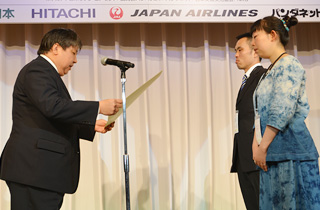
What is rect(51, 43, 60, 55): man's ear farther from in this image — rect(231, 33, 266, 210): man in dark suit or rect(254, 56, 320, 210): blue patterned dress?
rect(231, 33, 266, 210): man in dark suit

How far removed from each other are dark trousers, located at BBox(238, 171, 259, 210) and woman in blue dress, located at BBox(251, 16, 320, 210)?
78 cm

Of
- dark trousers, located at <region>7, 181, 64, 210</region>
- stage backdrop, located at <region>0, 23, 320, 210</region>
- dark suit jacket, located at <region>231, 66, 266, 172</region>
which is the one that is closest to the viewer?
dark trousers, located at <region>7, 181, 64, 210</region>

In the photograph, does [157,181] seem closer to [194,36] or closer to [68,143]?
[194,36]

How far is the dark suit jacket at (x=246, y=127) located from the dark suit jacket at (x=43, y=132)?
107 centimetres

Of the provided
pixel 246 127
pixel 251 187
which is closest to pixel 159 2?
pixel 246 127

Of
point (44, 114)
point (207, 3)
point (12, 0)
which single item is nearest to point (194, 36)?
point (207, 3)

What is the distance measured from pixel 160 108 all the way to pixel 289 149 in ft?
7.42

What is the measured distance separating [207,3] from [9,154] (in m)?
2.17

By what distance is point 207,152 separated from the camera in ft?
12.9

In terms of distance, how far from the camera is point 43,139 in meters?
1.96

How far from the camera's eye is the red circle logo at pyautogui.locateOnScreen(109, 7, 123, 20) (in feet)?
11.0

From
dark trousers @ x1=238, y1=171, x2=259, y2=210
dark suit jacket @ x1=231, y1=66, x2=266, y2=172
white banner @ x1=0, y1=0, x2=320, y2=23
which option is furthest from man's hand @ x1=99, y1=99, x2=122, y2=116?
white banner @ x1=0, y1=0, x2=320, y2=23

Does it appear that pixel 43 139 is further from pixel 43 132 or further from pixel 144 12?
pixel 144 12

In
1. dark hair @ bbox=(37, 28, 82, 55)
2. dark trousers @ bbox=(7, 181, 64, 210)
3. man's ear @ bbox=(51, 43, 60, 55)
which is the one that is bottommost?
dark trousers @ bbox=(7, 181, 64, 210)
